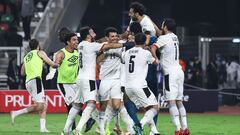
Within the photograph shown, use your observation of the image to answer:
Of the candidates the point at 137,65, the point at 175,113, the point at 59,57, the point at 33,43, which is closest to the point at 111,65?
the point at 137,65

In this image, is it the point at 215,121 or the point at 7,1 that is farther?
the point at 7,1

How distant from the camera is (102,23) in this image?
4741cm

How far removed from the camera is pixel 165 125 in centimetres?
2552

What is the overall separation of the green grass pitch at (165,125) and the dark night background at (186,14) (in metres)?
15.8

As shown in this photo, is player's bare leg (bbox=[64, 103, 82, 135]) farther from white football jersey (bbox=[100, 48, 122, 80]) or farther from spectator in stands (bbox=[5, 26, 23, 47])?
spectator in stands (bbox=[5, 26, 23, 47])

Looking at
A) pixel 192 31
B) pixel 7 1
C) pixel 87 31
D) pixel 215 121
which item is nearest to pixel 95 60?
pixel 87 31

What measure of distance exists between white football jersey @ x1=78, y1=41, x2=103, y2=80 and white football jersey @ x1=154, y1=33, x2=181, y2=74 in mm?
1542

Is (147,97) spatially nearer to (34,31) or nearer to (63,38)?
(63,38)

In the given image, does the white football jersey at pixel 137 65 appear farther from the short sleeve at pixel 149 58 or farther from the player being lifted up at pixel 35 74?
the player being lifted up at pixel 35 74

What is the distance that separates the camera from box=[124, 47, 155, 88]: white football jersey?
1930 centimetres

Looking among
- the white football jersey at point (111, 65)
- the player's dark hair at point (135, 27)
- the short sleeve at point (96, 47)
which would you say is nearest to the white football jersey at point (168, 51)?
the player's dark hair at point (135, 27)

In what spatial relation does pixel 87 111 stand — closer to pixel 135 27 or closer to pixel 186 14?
pixel 135 27

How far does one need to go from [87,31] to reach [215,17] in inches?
1172

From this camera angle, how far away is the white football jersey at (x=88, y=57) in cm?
1938
